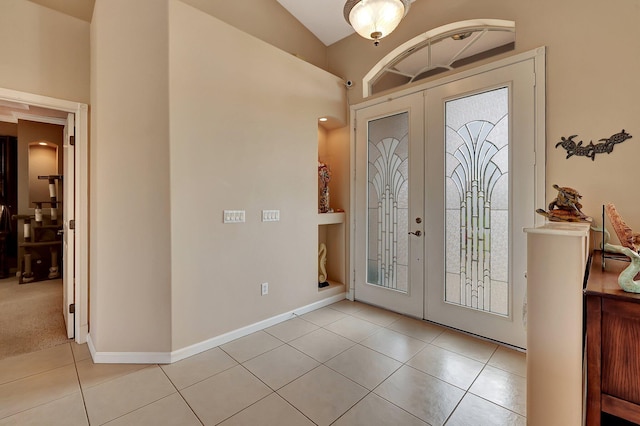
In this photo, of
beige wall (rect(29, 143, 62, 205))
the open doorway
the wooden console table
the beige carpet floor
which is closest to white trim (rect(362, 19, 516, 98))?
the wooden console table

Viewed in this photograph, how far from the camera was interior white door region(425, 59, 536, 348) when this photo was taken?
2547mm

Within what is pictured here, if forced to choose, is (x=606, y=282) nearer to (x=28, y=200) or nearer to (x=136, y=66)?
(x=136, y=66)

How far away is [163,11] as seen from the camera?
234 cm

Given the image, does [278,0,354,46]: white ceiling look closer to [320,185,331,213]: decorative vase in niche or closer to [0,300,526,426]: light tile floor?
[320,185,331,213]: decorative vase in niche

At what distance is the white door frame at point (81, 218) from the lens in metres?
2.63

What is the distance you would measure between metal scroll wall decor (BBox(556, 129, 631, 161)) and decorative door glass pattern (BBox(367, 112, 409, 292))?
1.43m

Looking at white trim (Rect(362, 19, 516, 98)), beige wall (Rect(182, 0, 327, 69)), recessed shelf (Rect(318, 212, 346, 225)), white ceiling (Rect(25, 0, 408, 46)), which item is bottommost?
recessed shelf (Rect(318, 212, 346, 225))

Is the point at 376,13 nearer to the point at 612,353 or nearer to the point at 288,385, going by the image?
the point at 612,353

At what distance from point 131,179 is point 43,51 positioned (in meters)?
1.44

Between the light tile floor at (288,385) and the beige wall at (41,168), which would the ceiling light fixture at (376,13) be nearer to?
the light tile floor at (288,385)

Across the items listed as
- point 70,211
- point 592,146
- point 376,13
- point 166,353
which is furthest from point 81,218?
point 592,146

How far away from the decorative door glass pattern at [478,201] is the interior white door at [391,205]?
1.07 ft

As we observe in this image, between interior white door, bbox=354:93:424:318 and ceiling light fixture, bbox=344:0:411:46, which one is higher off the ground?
ceiling light fixture, bbox=344:0:411:46

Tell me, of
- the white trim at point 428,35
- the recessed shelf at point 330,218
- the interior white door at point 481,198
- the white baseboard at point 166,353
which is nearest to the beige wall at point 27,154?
the white baseboard at point 166,353
